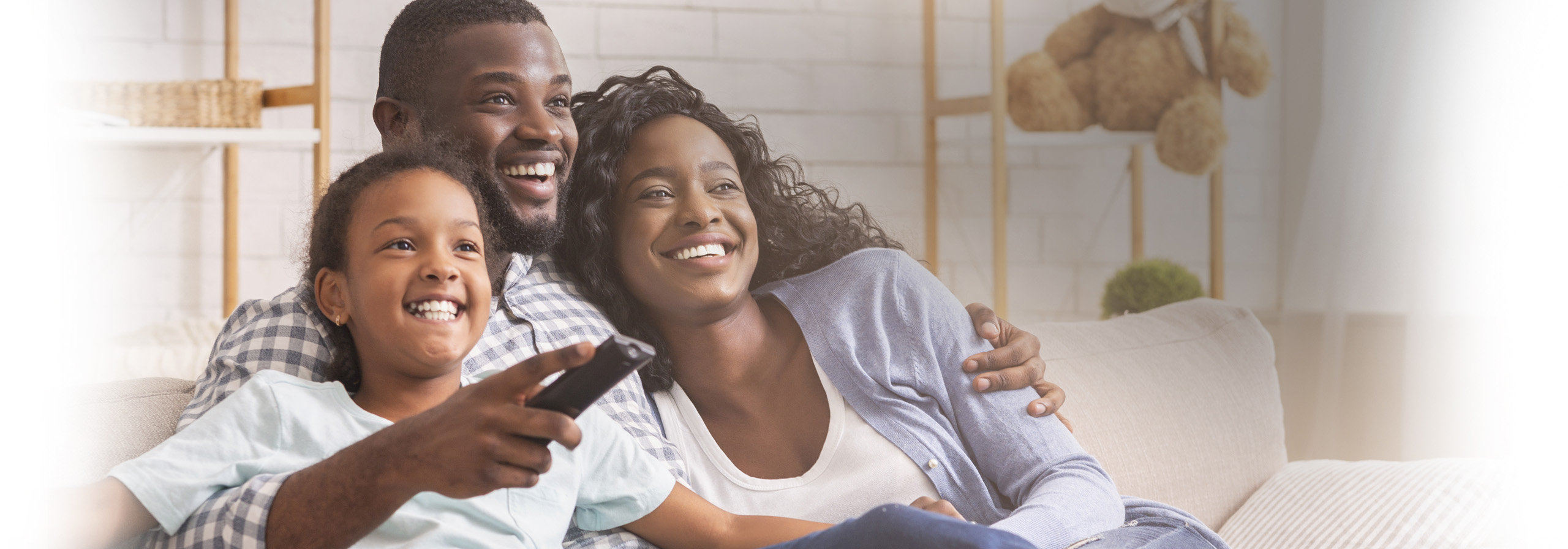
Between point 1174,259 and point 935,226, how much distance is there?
467 millimetres

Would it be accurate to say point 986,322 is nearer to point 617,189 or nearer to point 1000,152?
point 617,189

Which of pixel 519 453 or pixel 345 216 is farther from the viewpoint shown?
pixel 345 216

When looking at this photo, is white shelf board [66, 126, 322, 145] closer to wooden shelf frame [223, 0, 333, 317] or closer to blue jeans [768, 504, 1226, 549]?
wooden shelf frame [223, 0, 333, 317]

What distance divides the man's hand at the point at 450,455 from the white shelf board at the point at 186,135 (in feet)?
2.58

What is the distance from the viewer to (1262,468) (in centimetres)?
110

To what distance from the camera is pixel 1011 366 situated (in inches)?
32.4

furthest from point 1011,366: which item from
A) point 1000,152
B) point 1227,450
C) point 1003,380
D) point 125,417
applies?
point 1000,152

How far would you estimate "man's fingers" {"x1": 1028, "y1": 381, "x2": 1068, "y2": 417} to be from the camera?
0.80 m

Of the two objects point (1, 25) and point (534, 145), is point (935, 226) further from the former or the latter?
point (1, 25)

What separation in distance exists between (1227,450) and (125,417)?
924 mm

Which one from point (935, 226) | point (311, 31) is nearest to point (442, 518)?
point (311, 31)

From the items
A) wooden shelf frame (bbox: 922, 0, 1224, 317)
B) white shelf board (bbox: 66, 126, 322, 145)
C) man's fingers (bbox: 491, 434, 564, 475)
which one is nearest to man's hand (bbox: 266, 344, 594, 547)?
man's fingers (bbox: 491, 434, 564, 475)

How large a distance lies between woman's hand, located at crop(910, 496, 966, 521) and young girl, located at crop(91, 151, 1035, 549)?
101mm

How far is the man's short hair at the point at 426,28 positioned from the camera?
2.44 ft
